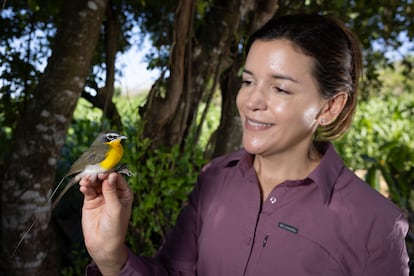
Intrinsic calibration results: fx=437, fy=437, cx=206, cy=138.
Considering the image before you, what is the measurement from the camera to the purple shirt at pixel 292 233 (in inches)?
61.1

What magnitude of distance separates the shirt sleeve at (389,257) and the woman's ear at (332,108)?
490 mm

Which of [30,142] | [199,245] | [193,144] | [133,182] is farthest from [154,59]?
[199,245]

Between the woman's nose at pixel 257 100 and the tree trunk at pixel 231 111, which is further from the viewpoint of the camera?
the tree trunk at pixel 231 111

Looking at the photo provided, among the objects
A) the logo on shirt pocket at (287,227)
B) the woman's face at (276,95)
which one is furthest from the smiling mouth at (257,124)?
the logo on shirt pocket at (287,227)

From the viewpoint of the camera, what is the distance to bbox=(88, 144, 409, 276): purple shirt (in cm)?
155

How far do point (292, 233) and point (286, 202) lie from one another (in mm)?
129

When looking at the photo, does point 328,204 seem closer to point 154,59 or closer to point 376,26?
point 154,59

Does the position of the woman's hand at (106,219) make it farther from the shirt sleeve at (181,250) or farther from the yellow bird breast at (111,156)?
the shirt sleeve at (181,250)

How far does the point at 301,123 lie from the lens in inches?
66.7

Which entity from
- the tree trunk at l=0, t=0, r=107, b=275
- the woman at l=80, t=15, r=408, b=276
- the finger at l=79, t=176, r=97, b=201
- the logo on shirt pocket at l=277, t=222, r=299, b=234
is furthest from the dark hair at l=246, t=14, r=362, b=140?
the tree trunk at l=0, t=0, r=107, b=275

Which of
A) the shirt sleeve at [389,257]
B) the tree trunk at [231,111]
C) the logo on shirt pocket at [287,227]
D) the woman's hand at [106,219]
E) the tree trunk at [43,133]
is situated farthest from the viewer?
the tree trunk at [231,111]

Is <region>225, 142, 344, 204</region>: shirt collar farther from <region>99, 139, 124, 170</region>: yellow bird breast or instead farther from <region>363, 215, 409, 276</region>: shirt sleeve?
<region>99, 139, 124, 170</region>: yellow bird breast

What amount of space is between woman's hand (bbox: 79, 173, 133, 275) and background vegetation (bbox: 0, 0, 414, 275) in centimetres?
106

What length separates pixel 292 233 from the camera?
1.61 meters
